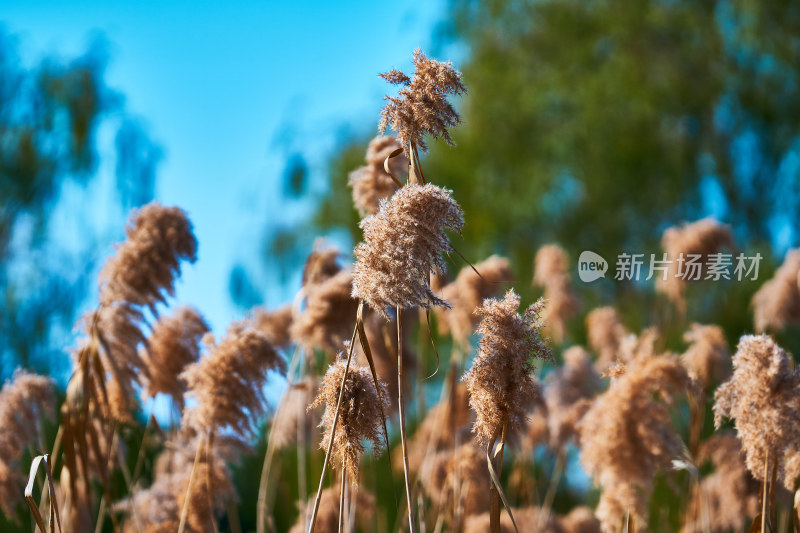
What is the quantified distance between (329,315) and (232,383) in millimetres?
792

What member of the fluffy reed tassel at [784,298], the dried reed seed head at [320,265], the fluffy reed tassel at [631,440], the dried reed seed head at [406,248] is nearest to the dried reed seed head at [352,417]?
the dried reed seed head at [406,248]

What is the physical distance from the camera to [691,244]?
4.43 m

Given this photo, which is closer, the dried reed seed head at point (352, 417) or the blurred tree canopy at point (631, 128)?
the dried reed seed head at point (352, 417)

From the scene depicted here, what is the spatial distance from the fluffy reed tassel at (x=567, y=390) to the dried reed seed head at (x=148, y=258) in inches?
79.7

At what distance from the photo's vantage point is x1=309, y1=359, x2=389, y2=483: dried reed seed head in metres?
1.74

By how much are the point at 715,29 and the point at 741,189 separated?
9.27ft

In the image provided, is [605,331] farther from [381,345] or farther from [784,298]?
[381,345]

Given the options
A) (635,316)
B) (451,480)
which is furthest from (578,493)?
(451,480)

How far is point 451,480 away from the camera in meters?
3.09

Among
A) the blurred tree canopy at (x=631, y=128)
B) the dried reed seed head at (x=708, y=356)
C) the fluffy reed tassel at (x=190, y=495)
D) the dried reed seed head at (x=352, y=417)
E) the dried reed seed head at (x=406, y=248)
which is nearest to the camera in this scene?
the dried reed seed head at (x=406, y=248)

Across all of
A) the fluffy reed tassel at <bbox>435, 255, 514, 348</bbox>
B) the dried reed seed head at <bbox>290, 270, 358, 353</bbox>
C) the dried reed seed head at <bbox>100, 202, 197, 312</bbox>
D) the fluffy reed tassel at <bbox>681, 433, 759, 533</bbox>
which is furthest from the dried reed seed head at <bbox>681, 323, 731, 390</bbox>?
the dried reed seed head at <bbox>100, 202, 197, 312</bbox>

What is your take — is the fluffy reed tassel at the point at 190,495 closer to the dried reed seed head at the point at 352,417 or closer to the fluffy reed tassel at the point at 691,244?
the dried reed seed head at the point at 352,417

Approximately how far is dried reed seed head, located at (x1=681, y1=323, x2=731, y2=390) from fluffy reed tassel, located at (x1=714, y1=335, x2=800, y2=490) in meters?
1.20

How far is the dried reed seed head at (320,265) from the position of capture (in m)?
3.33
